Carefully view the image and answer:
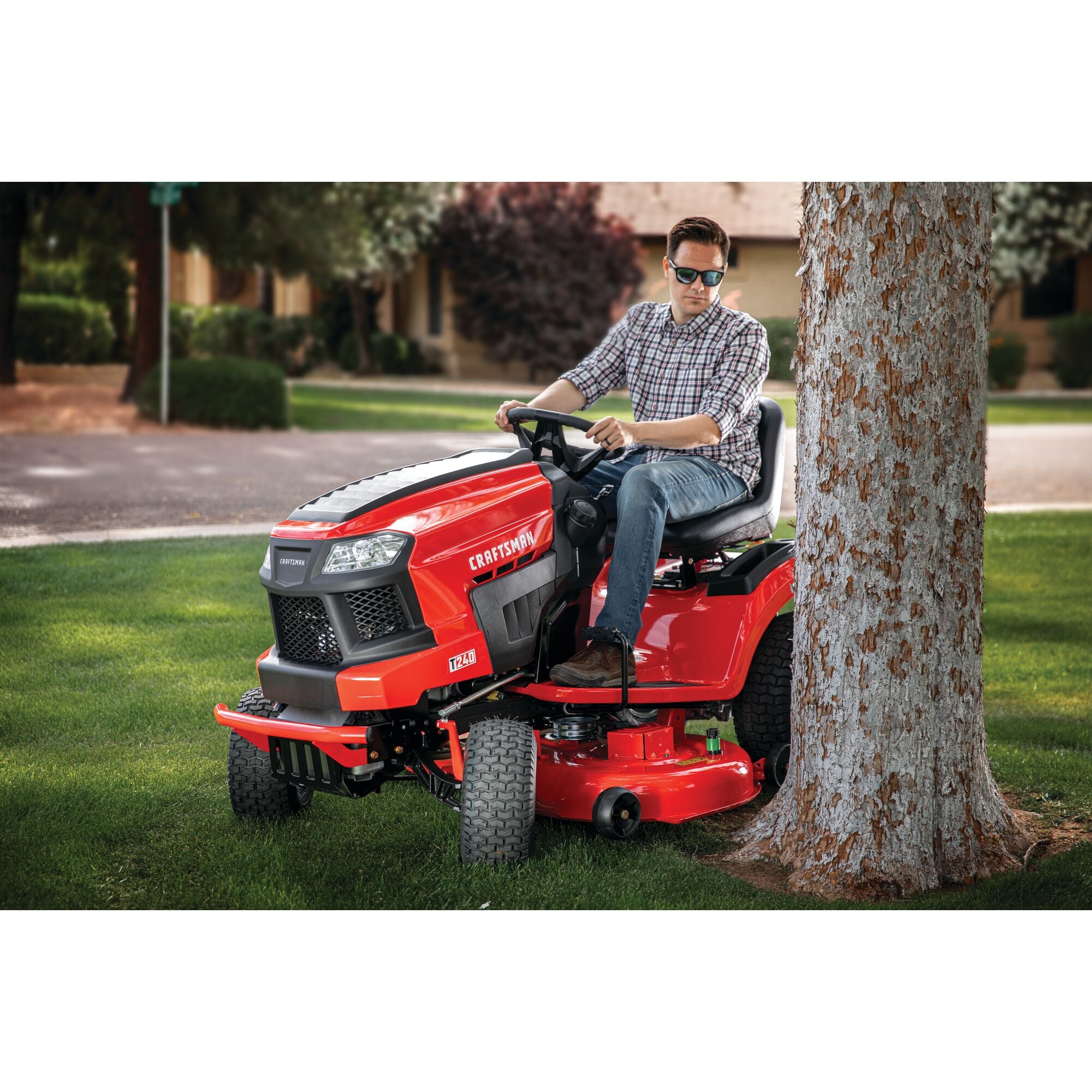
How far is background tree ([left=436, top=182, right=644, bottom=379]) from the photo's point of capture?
22609 mm

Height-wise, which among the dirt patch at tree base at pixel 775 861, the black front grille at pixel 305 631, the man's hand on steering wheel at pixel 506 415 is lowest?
the dirt patch at tree base at pixel 775 861

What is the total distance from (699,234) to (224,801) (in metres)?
2.21

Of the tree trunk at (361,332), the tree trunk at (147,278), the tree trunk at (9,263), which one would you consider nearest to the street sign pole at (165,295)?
the tree trunk at (147,278)

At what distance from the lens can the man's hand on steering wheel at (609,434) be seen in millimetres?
3488

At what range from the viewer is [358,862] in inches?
140

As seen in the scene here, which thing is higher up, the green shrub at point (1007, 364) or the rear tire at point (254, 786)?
the green shrub at point (1007, 364)

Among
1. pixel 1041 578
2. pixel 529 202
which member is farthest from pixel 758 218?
pixel 1041 578

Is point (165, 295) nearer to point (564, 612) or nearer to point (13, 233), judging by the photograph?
point (13, 233)

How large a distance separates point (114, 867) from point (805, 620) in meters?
1.97

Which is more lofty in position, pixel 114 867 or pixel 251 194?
pixel 251 194

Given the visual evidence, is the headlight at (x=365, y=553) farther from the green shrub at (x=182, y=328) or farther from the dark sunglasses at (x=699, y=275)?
the green shrub at (x=182, y=328)

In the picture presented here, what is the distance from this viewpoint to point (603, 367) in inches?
166

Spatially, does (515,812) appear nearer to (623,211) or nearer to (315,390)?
(315,390)

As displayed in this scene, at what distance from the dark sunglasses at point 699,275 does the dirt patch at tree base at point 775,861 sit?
63.1 inches
